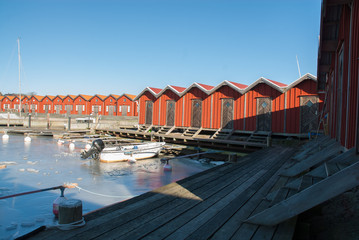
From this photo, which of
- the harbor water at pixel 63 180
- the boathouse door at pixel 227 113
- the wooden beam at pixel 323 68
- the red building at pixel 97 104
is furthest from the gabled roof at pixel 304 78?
the red building at pixel 97 104

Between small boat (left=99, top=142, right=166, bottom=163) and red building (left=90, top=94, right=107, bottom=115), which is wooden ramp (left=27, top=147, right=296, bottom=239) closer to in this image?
small boat (left=99, top=142, right=166, bottom=163)

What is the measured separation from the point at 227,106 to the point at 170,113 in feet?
18.9

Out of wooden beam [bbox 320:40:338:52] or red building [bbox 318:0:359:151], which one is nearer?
red building [bbox 318:0:359:151]

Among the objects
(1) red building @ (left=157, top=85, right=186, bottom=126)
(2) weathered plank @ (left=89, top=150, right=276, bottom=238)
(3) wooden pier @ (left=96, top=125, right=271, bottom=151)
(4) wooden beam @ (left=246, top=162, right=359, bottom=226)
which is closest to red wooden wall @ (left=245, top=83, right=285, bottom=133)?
(3) wooden pier @ (left=96, top=125, right=271, bottom=151)

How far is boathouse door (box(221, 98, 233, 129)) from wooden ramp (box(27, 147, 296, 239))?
1345 centimetres

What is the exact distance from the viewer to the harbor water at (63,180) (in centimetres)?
725

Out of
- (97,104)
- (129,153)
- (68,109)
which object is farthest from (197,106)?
(68,109)

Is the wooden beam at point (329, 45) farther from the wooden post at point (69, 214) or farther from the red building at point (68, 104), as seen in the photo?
the red building at point (68, 104)

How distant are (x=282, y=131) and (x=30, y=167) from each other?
1506 cm

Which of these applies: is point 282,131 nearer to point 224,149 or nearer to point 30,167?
point 224,149

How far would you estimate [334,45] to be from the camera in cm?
787

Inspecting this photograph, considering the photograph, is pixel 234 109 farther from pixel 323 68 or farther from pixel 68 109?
pixel 68 109

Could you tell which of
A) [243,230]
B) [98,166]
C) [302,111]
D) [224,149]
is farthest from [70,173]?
[302,111]

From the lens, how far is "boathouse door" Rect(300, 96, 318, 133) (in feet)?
50.8
